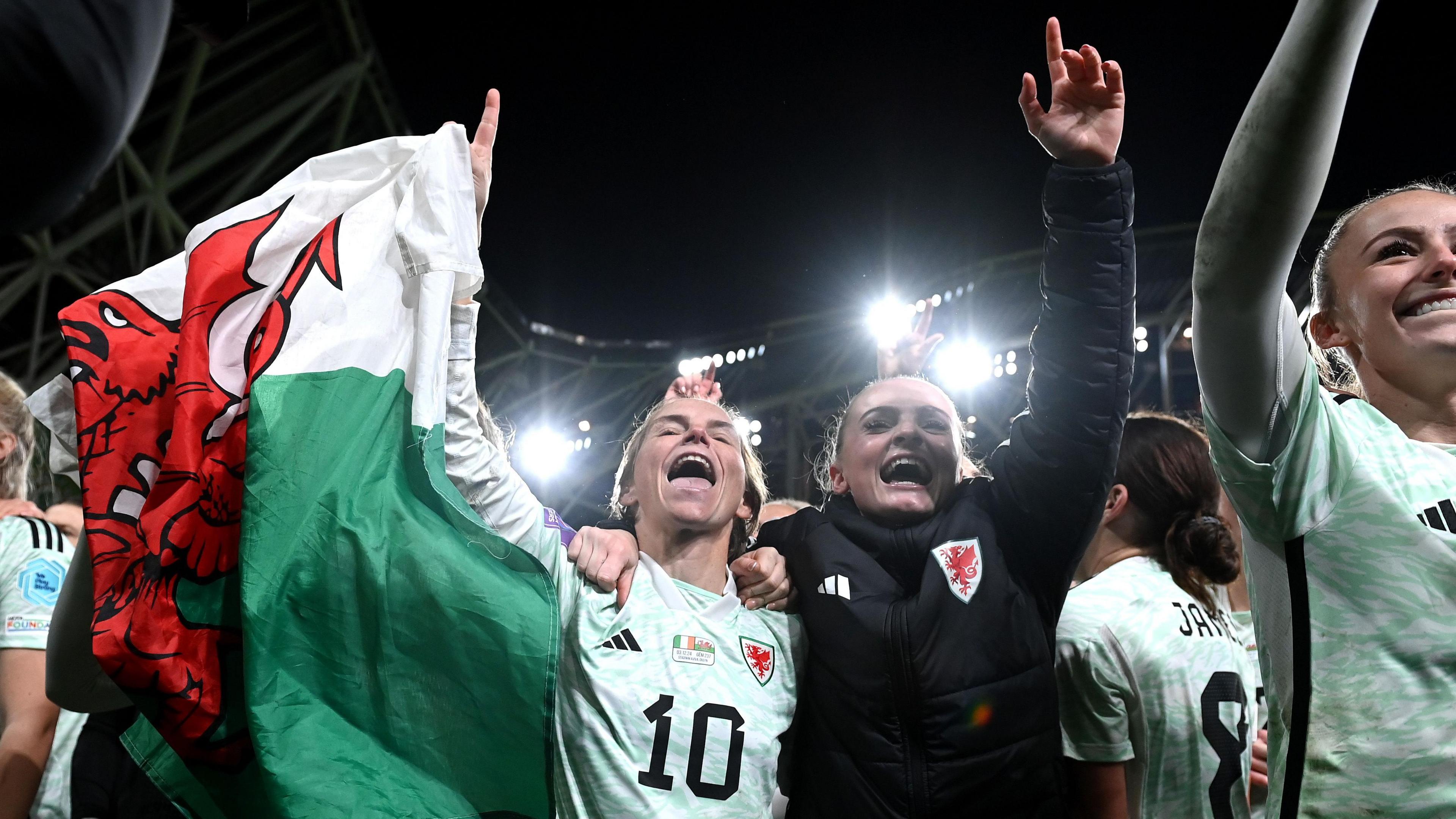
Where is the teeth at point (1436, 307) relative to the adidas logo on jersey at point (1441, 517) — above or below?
above

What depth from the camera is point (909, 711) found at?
72.8 inches

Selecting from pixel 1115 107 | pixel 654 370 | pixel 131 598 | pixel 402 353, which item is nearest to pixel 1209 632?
pixel 1115 107

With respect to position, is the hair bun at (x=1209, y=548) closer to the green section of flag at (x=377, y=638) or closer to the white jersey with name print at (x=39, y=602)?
the green section of flag at (x=377, y=638)

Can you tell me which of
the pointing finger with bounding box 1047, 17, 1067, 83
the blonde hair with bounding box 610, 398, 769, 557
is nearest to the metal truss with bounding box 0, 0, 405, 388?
the blonde hair with bounding box 610, 398, 769, 557

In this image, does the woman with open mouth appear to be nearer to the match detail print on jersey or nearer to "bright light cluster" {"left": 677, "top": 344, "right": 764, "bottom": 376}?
the match detail print on jersey

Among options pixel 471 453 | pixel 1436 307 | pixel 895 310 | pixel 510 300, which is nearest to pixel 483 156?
pixel 471 453

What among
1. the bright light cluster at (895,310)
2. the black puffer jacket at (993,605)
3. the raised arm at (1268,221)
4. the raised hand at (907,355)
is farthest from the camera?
the bright light cluster at (895,310)

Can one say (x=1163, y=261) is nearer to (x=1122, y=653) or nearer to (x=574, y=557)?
(x=1122, y=653)

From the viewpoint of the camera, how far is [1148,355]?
10359 mm

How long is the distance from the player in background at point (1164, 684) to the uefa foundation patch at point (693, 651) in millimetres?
869

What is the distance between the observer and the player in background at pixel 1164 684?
2258mm

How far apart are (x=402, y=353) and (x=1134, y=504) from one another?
194 centimetres

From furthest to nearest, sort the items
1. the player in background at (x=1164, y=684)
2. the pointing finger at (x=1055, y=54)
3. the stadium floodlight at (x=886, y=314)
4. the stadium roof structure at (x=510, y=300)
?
the stadium floodlight at (x=886, y=314)
the stadium roof structure at (x=510, y=300)
the player in background at (x=1164, y=684)
the pointing finger at (x=1055, y=54)

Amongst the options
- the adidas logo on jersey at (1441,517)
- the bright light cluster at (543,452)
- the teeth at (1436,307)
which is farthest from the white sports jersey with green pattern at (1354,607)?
the bright light cluster at (543,452)
